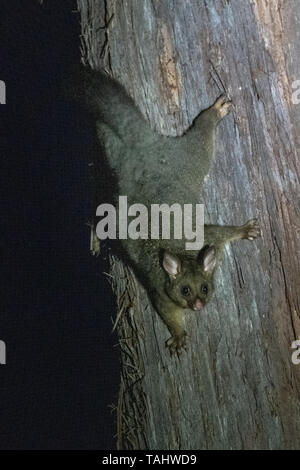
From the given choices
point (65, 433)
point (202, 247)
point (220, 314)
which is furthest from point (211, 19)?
point (65, 433)

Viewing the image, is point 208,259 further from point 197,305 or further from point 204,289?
point 197,305

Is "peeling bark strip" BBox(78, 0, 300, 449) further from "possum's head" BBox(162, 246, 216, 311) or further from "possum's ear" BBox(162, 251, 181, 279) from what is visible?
"possum's ear" BBox(162, 251, 181, 279)

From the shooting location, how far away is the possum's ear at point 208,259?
274cm

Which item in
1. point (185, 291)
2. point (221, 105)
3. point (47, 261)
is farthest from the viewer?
point (47, 261)

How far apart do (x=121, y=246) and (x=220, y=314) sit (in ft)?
2.37

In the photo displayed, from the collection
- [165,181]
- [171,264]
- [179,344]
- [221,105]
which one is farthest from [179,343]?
[221,105]

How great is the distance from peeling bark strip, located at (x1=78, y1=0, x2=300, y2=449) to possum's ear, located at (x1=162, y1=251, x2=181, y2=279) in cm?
32

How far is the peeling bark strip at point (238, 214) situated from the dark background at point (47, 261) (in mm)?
2138

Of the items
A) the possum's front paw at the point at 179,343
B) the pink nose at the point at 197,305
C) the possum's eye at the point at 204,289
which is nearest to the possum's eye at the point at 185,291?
the possum's eye at the point at 204,289

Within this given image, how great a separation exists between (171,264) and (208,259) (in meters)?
0.21

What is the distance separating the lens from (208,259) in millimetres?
2812

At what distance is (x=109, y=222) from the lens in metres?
3.08

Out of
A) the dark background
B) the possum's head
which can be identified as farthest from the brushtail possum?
the dark background

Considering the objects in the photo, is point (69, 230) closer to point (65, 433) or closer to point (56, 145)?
point (56, 145)
